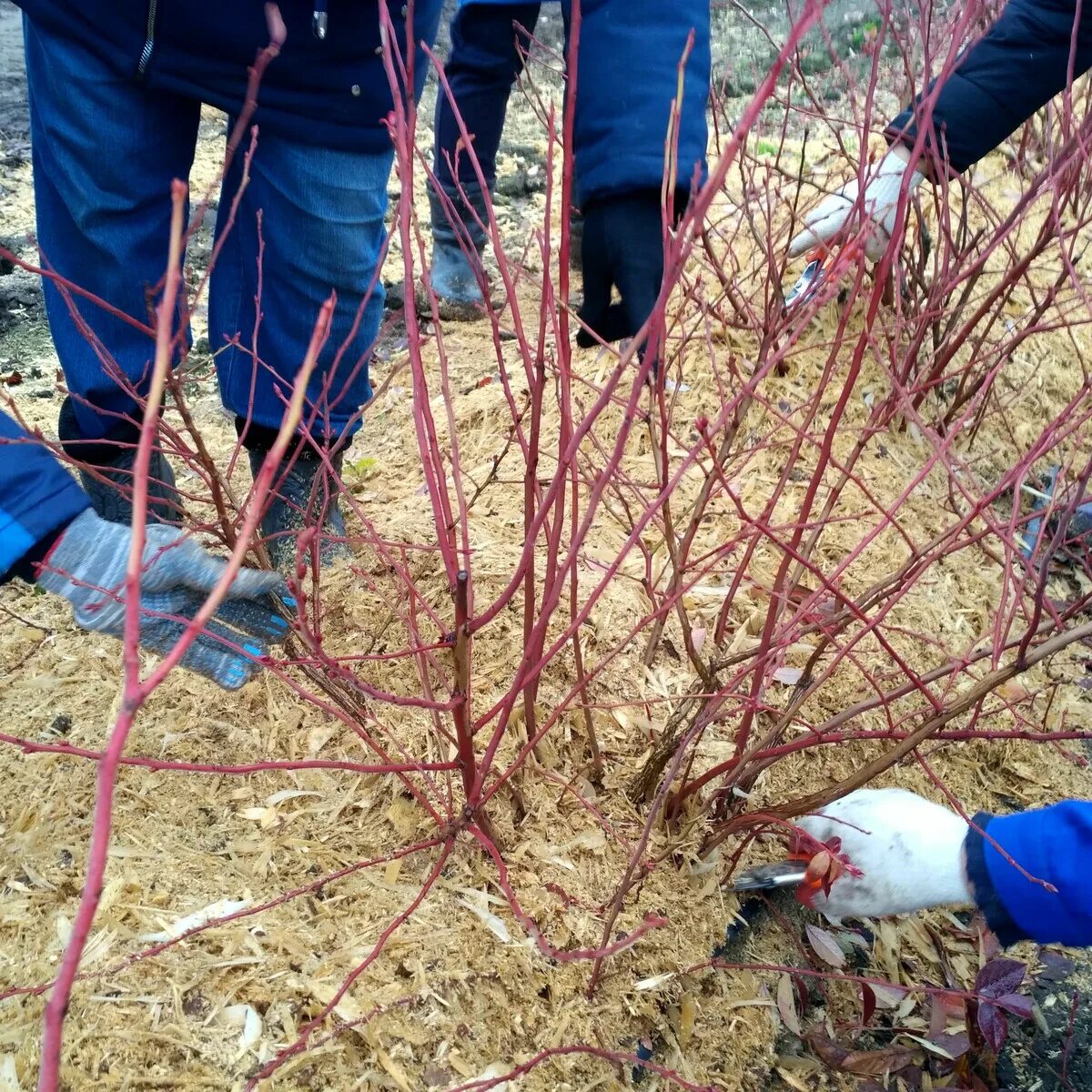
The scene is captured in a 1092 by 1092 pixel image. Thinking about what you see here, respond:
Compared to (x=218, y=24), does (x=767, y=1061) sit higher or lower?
lower

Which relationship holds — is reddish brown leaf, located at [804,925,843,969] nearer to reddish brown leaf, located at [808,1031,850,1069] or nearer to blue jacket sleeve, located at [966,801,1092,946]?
reddish brown leaf, located at [808,1031,850,1069]

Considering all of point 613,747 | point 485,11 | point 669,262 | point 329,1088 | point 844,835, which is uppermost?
point 485,11

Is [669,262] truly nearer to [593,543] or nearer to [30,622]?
[593,543]

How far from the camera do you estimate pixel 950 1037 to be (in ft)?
4.65

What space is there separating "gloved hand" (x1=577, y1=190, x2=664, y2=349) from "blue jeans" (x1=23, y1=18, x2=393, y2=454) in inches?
16.5

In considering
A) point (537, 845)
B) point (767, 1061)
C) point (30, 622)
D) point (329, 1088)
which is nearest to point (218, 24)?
point (30, 622)

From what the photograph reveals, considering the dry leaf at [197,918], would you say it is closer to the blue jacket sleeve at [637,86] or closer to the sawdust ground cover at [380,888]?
the sawdust ground cover at [380,888]

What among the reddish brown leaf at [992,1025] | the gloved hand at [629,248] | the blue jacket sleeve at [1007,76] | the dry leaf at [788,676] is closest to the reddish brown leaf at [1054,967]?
the reddish brown leaf at [992,1025]

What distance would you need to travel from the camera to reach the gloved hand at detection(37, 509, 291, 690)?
131 cm

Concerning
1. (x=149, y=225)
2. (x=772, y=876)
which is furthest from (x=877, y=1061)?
(x=149, y=225)

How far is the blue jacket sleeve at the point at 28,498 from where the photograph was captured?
1.25 meters

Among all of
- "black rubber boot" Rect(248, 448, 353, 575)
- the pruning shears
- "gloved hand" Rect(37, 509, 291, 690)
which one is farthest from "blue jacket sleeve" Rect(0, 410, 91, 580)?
the pruning shears

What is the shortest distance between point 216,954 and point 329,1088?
281mm

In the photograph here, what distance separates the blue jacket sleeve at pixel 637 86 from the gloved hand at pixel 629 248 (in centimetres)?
3
